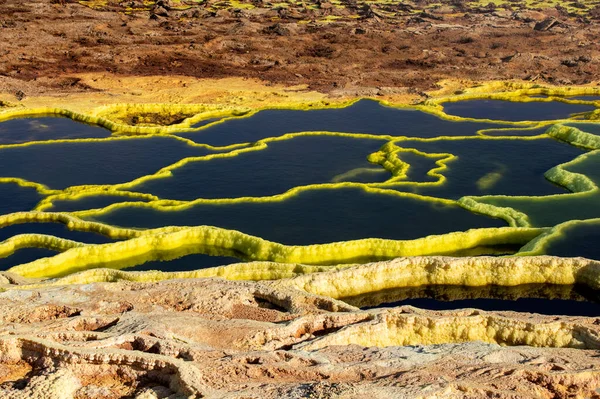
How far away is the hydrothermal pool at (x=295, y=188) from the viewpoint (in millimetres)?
36500

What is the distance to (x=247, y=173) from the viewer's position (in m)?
49.0

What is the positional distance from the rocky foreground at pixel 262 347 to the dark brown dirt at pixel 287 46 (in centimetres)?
5391

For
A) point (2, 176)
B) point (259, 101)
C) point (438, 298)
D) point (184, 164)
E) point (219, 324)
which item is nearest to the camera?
point (219, 324)

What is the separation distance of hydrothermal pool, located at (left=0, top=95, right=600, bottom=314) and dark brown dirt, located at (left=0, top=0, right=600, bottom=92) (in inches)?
643


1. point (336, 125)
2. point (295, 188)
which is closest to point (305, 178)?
point (295, 188)

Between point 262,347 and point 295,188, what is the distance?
2608cm

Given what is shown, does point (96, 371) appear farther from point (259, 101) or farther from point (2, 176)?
point (259, 101)

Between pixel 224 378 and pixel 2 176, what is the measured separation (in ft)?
124

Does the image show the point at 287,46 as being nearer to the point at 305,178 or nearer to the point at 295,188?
the point at 305,178

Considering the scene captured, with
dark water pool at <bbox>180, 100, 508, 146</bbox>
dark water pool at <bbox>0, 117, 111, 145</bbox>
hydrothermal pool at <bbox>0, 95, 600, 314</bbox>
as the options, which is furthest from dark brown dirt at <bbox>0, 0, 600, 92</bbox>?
hydrothermal pool at <bbox>0, 95, 600, 314</bbox>

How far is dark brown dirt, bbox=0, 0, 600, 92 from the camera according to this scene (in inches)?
3125

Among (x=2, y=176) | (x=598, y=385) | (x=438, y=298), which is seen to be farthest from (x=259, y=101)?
(x=598, y=385)

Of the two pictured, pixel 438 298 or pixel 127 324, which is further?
pixel 438 298

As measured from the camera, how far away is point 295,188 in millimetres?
45250
